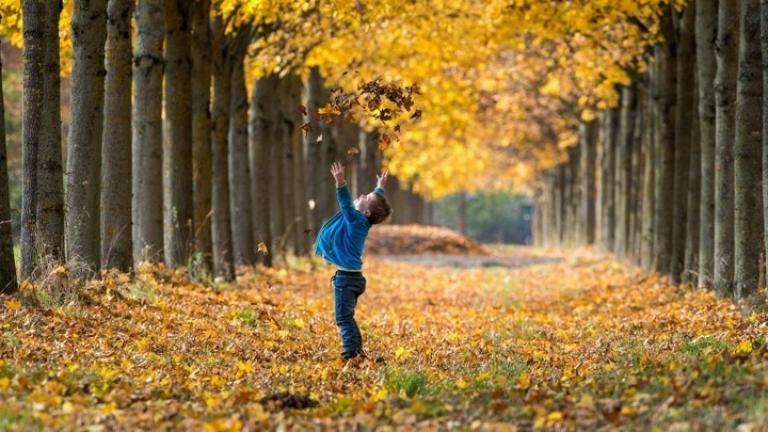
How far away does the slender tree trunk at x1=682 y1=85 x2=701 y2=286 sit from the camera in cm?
1908

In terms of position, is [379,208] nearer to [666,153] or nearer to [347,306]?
[347,306]

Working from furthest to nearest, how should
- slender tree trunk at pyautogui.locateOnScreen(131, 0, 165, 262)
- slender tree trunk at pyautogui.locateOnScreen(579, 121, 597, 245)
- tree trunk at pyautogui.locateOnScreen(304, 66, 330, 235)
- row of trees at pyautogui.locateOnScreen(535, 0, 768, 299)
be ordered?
slender tree trunk at pyautogui.locateOnScreen(579, 121, 597, 245) < tree trunk at pyautogui.locateOnScreen(304, 66, 330, 235) < slender tree trunk at pyautogui.locateOnScreen(131, 0, 165, 262) < row of trees at pyautogui.locateOnScreen(535, 0, 768, 299)

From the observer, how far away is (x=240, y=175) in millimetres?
22922

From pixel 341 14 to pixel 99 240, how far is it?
17.0ft

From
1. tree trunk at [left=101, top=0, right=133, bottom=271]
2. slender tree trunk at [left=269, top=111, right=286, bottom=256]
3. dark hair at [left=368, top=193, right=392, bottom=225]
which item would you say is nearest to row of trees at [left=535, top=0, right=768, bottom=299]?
dark hair at [left=368, top=193, right=392, bottom=225]

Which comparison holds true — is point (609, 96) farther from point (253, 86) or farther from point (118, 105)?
point (118, 105)

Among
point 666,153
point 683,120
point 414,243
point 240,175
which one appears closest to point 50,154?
point 240,175

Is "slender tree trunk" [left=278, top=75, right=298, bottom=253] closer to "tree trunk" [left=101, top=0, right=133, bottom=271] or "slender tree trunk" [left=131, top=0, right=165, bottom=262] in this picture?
"slender tree trunk" [left=131, top=0, right=165, bottom=262]

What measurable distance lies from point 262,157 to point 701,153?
32.9 feet

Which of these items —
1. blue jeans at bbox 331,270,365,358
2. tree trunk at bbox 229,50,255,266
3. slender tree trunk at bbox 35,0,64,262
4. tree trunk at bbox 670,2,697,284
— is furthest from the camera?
tree trunk at bbox 229,50,255,266

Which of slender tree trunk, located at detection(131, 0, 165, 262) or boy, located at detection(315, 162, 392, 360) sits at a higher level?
slender tree trunk, located at detection(131, 0, 165, 262)

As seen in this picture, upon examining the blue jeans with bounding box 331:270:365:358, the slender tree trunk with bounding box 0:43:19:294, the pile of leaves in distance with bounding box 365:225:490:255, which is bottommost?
the pile of leaves in distance with bounding box 365:225:490:255

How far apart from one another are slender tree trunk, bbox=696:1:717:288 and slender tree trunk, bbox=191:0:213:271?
24.5ft

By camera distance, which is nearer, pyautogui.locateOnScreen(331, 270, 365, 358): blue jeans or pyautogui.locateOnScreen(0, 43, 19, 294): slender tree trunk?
pyautogui.locateOnScreen(331, 270, 365, 358): blue jeans
